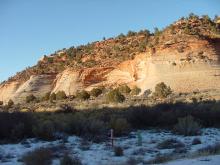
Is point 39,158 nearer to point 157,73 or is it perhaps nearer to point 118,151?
point 118,151

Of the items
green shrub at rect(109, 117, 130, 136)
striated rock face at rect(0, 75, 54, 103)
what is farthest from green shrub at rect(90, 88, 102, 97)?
green shrub at rect(109, 117, 130, 136)

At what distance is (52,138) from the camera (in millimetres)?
20844

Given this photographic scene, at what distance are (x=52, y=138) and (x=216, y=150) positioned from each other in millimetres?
7651

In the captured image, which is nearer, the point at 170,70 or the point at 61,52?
the point at 170,70

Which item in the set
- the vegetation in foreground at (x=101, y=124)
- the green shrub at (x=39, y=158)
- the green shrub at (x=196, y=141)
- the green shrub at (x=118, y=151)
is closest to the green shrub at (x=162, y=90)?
the vegetation in foreground at (x=101, y=124)

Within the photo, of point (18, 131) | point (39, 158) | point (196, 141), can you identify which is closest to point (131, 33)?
point (18, 131)

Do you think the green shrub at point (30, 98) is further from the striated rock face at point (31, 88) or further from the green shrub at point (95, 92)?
the green shrub at point (95, 92)

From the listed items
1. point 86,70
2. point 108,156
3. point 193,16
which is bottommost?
point 108,156

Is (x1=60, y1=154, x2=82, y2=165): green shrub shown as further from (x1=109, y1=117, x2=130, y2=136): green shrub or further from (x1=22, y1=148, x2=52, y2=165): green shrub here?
(x1=109, y1=117, x2=130, y2=136): green shrub

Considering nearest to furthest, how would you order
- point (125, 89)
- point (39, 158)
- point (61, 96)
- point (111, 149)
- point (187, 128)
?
point (39, 158), point (111, 149), point (187, 128), point (125, 89), point (61, 96)

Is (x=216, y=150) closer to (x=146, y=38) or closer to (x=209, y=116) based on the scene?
(x=209, y=116)

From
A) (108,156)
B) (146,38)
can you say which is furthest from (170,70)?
(108,156)

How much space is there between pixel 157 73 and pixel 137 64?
23.4ft

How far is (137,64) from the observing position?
64938 mm
